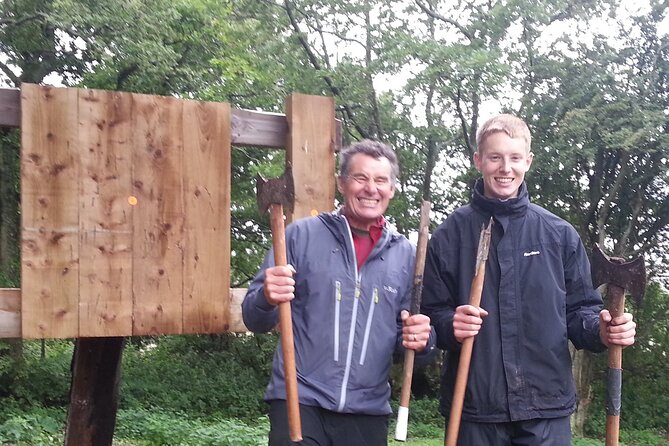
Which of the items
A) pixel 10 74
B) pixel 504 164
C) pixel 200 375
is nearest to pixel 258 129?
pixel 504 164

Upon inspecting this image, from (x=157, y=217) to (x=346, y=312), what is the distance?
1.58 metres

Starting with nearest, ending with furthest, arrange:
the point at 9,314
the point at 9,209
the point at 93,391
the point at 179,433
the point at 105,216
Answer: the point at 9,314 < the point at 105,216 < the point at 93,391 < the point at 179,433 < the point at 9,209

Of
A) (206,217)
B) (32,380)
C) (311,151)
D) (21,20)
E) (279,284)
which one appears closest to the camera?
(279,284)

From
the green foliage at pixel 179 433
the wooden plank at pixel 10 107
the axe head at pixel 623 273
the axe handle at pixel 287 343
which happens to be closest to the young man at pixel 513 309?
the axe head at pixel 623 273

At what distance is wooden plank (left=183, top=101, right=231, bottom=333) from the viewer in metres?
4.05

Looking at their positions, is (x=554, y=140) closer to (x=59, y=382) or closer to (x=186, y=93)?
(x=186, y=93)

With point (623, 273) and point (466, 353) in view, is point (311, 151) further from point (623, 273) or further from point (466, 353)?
point (623, 273)

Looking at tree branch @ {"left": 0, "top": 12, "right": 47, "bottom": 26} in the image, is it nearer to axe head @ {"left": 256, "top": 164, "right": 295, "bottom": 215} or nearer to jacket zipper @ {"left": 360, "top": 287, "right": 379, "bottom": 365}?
axe head @ {"left": 256, "top": 164, "right": 295, "bottom": 215}

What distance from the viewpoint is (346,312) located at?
9.48 ft

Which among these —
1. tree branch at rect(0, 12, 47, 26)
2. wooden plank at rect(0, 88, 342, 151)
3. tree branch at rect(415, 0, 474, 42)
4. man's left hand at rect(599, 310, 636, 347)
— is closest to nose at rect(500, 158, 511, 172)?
man's left hand at rect(599, 310, 636, 347)

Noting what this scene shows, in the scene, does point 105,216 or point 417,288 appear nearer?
point 417,288

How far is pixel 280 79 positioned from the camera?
1310cm

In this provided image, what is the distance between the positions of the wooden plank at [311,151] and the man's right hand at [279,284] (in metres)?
1.43

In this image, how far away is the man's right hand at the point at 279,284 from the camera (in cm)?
275
